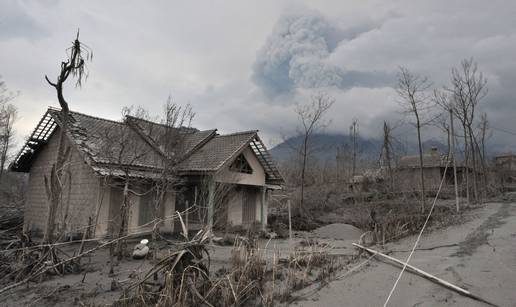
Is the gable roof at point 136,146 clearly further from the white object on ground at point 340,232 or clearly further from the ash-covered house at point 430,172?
the ash-covered house at point 430,172

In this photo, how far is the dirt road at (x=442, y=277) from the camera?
6.45 meters

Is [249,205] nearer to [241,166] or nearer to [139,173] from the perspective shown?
[241,166]

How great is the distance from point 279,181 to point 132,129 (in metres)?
9.55

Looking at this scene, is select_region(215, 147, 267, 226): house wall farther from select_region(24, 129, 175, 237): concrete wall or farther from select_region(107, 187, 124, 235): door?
select_region(107, 187, 124, 235): door

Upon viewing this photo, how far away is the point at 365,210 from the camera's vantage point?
70.7ft

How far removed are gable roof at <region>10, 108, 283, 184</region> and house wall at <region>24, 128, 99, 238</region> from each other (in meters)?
0.66

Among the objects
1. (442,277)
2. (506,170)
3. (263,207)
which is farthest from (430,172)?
(442,277)

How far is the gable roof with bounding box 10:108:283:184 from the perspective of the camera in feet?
41.8

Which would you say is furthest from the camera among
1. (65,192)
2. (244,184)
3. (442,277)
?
(244,184)

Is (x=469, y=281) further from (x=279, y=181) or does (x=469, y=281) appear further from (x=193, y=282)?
(x=279, y=181)

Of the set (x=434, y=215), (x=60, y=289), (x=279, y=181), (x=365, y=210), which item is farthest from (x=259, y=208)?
(x=60, y=289)

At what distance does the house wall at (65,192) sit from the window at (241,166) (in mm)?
6485

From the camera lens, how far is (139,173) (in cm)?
1378

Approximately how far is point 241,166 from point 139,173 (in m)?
5.76
